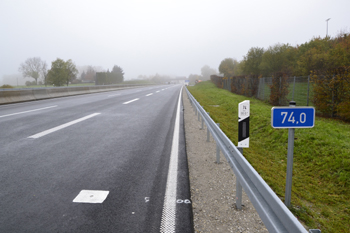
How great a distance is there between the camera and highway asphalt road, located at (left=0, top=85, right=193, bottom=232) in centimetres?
278

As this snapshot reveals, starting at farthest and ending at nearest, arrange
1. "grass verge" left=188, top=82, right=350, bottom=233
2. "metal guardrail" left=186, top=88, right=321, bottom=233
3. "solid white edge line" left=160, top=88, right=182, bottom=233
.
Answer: "grass verge" left=188, top=82, right=350, bottom=233
"solid white edge line" left=160, top=88, right=182, bottom=233
"metal guardrail" left=186, top=88, right=321, bottom=233

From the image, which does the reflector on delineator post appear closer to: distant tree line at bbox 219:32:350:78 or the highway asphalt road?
the highway asphalt road

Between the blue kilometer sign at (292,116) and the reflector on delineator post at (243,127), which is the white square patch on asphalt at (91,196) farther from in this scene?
the blue kilometer sign at (292,116)

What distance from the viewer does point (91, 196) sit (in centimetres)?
336

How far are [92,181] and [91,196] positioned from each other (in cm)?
49

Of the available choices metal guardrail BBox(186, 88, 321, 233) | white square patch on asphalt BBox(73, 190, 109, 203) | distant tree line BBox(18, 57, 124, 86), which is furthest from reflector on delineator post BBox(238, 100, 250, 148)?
distant tree line BBox(18, 57, 124, 86)

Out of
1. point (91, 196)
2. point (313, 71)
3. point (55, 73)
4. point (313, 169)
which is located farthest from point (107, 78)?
point (91, 196)

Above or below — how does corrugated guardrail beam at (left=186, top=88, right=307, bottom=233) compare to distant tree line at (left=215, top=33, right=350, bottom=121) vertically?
below

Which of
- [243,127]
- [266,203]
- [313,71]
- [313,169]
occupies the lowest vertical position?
[313,169]

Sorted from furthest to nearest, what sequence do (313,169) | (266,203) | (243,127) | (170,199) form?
(313,169) < (243,127) < (170,199) < (266,203)

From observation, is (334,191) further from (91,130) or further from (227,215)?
(91,130)

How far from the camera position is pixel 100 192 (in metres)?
3.48

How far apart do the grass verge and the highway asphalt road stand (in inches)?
72.2

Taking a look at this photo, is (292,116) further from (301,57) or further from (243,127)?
(301,57)
